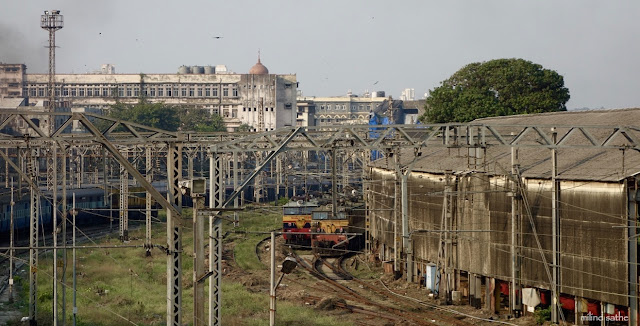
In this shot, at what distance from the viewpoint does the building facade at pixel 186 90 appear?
460ft

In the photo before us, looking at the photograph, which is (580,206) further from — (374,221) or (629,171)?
(374,221)

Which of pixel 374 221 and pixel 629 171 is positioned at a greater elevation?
pixel 629 171

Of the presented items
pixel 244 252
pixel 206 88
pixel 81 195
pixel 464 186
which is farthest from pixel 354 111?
pixel 464 186

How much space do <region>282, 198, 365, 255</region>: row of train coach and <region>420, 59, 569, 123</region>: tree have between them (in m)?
16.8

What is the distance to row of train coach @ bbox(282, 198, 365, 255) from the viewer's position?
47.7m

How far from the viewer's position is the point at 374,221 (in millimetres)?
47562

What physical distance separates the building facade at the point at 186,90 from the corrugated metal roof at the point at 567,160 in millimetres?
100666

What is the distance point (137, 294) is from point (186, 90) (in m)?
115

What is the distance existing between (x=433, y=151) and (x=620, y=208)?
1775 centimetres

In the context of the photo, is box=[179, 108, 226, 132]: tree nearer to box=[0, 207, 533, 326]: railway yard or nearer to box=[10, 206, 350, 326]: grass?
box=[0, 207, 533, 326]: railway yard

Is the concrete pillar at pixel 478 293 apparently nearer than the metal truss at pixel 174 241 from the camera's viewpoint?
No

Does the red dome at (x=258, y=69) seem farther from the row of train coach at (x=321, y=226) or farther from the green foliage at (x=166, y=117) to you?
the row of train coach at (x=321, y=226)

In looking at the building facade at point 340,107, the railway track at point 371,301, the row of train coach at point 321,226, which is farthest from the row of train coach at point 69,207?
the building facade at point 340,107

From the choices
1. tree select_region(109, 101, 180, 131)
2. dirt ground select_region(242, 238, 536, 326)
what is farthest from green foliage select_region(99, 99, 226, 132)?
dirt ground select_region(242, 238, 536, 326)
